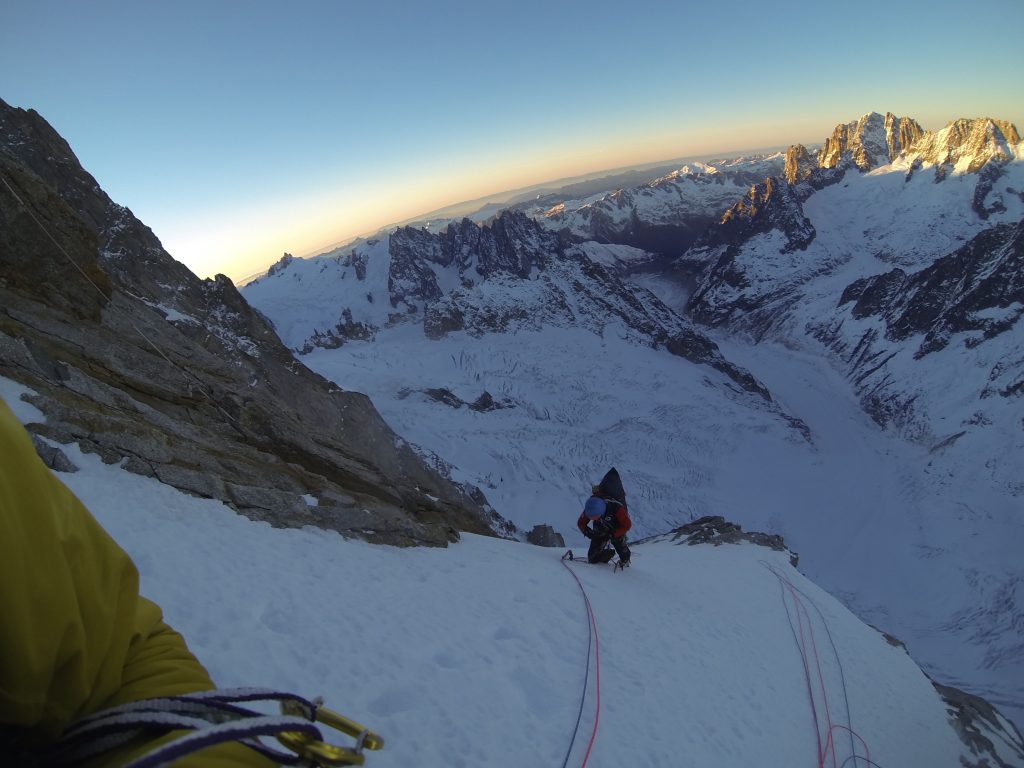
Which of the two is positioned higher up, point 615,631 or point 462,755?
point 462,755

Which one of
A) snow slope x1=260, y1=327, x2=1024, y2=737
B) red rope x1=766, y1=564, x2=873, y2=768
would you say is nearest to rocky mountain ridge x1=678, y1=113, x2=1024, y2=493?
snow slope x1=260, y1=327, x2=1024, y2=737

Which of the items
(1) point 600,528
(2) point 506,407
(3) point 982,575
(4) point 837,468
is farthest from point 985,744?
(4) point 837,468

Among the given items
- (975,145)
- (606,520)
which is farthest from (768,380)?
(606,520)

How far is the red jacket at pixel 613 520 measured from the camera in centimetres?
1481

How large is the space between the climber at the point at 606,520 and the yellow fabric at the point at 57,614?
13195 millimetres

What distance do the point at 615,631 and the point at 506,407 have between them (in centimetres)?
8111

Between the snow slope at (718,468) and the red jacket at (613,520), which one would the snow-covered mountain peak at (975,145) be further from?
the red jacket at (613,520)

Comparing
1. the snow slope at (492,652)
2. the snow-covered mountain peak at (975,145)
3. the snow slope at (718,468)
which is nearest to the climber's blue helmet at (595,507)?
the snow slope at (492,652)

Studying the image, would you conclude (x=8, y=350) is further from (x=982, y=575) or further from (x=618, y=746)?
(x=982, y=575)

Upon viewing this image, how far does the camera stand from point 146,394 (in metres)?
13.2

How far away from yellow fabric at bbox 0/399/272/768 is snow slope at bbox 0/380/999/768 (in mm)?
3862

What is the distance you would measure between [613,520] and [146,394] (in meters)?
12.4

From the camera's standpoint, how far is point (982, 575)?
65.2 m

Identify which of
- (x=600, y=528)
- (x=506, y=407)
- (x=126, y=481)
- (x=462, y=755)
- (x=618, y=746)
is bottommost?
(x=506, y=407)
